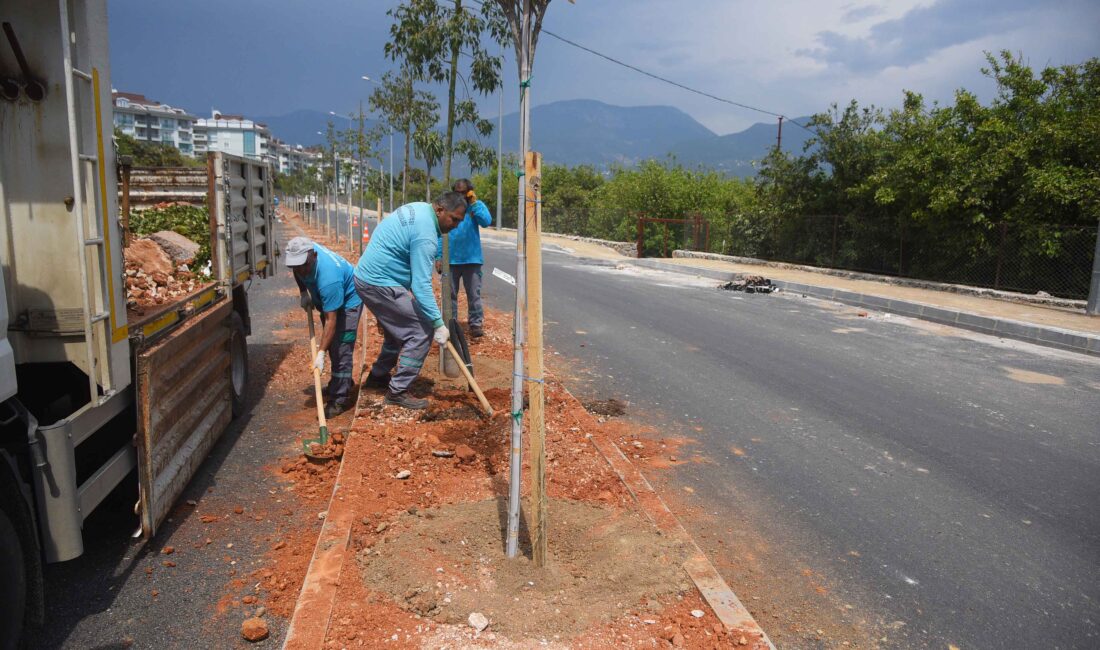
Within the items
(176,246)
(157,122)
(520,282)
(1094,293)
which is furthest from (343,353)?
(157,122)

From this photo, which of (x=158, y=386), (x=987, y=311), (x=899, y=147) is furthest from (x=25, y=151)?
(x=899, y=147)

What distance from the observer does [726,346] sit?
8.99 meters

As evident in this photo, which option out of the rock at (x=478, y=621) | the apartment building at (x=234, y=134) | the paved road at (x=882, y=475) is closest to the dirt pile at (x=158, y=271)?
the rock at (x=478, y=621)

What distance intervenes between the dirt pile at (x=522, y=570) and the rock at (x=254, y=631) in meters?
0.44

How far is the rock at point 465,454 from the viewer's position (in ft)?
15.2

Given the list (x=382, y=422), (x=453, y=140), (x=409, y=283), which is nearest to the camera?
(x=382, y=422)

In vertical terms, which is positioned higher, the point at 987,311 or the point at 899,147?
the point at 899,147

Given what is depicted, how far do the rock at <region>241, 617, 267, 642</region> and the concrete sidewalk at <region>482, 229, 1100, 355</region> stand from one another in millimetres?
10565

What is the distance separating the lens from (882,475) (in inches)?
190

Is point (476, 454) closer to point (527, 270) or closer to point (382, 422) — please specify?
point (382, 422)

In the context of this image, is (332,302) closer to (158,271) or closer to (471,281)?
(158,271)

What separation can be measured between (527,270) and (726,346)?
6.43 m

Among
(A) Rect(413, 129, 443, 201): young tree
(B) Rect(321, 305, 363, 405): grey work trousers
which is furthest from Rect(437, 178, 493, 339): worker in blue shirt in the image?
(B) Rect(321, 305, 363, 405): grey work trousers

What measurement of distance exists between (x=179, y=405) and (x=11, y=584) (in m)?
1.65
